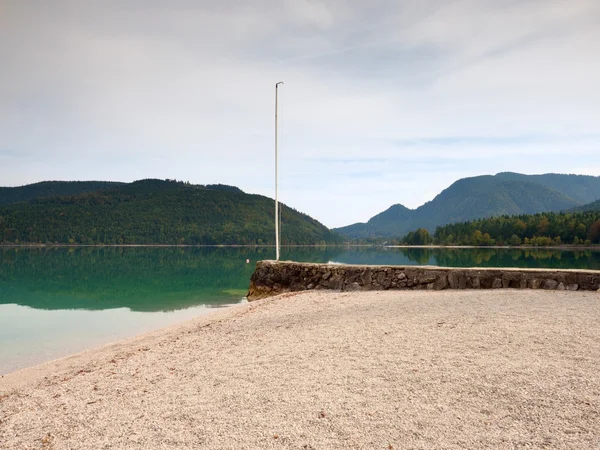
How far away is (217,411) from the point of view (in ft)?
18.5

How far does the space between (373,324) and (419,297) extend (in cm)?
460

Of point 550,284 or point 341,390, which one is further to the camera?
point 550,284

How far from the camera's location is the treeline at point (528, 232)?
359 ft

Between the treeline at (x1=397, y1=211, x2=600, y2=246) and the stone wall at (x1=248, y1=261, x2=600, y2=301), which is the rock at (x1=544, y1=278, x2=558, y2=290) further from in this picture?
the treeline at (x1=397, y1=211, x2=600, y2=246)

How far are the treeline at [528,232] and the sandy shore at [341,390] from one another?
117m

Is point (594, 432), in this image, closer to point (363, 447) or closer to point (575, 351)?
point (363, 447)

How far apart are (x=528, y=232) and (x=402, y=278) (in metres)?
123

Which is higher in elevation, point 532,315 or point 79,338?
point 532,315

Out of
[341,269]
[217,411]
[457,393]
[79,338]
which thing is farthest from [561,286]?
[79,338]

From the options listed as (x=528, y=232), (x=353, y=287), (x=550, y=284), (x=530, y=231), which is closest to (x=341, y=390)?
(x=550, y=284)

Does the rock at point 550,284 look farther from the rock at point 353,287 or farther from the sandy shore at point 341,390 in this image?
the rock at point 353,287

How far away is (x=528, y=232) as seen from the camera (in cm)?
12350

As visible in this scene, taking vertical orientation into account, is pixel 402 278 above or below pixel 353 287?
above

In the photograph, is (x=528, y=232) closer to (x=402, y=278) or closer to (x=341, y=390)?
(x=402, y=278)
